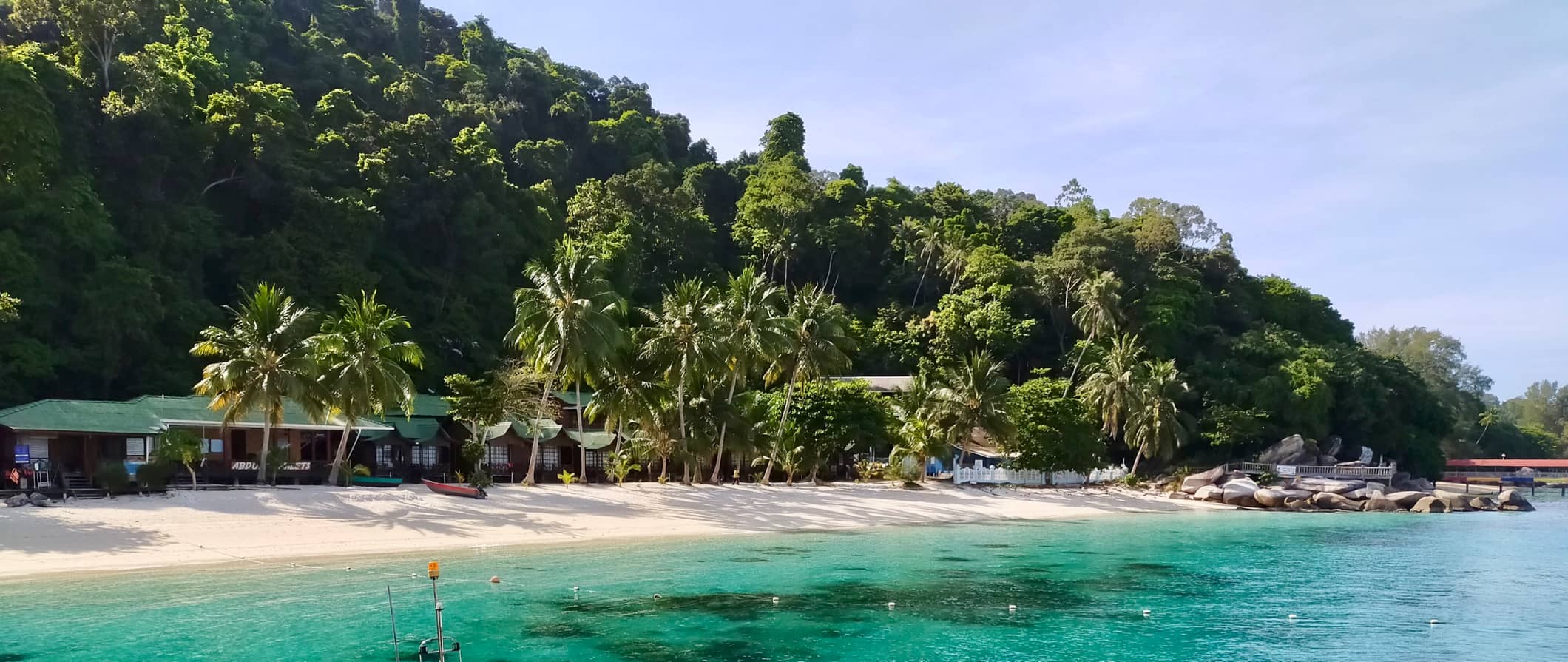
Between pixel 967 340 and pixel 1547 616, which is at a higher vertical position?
pixel 967 340

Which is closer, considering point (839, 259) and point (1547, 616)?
point (1547, 616)

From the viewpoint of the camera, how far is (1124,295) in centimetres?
6662

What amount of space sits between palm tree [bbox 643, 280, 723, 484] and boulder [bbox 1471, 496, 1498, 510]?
3733 cm

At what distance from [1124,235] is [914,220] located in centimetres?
1421

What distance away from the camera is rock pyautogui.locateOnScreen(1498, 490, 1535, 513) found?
172 ft

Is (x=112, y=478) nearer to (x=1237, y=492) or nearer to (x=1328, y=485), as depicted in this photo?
(x=1237, y=492)

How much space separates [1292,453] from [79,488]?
5178 centimetres

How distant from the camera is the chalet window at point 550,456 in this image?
44.1 metres

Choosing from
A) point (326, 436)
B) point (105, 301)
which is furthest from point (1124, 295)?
point (105, 301)

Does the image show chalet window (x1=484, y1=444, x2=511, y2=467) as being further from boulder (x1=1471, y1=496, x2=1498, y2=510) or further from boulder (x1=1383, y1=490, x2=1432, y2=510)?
boulder (x1=1471, y1=496, x2=1498, y2=510)

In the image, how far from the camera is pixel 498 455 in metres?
42.8

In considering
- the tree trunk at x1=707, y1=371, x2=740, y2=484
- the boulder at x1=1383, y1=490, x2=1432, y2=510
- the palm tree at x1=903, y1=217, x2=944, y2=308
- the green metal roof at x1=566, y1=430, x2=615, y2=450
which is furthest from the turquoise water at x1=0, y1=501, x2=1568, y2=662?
the palm tree at x1=903, y1=217, x2=944, y2=308

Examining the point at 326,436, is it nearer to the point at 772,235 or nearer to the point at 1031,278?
the point at 772,235

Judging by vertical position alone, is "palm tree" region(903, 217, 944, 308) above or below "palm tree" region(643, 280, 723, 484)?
above
